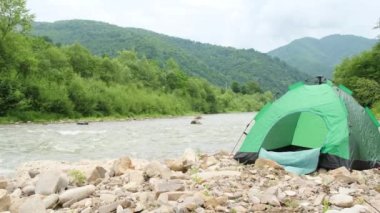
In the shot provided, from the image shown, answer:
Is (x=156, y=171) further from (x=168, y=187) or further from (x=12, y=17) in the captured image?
(x=12, y=17)

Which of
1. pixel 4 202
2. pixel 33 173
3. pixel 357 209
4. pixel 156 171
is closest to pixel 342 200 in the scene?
pixel 357 209

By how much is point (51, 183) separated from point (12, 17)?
4236 centimetres

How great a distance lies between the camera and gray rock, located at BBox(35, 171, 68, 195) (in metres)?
7.11

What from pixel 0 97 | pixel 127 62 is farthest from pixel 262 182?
pixel 127 62

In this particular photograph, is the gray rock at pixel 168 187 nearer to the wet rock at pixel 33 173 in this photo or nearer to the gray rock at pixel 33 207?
the gray rock at pixel 33 207

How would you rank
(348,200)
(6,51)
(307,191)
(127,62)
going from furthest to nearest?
1. (127,62)
2. (6,51)
3. (307,191)
4. (348,200)

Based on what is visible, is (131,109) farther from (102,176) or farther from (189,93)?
(102,176)

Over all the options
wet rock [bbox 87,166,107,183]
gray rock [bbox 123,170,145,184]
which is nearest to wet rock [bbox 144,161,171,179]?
gray rock [bbox 123,170,145,184]

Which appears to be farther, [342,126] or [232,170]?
[342,126]

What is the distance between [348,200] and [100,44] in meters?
160

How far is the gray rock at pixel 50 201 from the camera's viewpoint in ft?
21.0

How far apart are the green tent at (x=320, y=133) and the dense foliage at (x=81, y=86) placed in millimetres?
33942

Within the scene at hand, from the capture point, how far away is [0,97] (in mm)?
41438

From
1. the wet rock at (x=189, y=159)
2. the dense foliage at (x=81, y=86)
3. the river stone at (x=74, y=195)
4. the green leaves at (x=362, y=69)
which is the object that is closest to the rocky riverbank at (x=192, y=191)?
the river stone at (x=74, y=195)
